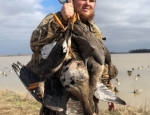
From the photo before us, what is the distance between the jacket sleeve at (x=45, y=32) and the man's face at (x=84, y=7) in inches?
7.4

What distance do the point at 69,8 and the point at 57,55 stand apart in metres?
0.44

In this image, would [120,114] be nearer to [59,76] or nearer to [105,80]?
[105,80]

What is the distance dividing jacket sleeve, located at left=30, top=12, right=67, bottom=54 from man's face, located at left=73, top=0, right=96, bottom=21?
19cm

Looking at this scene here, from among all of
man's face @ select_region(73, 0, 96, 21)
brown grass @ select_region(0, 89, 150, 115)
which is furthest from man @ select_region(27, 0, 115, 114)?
brown grass @ select_region(0, 89, 150, 115)

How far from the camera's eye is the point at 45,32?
113 inches

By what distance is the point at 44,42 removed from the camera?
112 inches

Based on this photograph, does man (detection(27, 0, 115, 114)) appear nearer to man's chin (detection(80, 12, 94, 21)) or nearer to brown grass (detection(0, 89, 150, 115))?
man's chin (detection(80, 12, 94, 21))

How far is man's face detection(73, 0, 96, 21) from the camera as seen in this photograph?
9.50 feet

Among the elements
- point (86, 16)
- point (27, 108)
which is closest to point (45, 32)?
point (86, 16)

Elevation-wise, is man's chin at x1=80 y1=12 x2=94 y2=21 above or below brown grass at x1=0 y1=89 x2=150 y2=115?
above

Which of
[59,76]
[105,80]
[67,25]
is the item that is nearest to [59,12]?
[67,25]

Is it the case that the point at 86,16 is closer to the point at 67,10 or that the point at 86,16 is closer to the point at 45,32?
the point at 67,10

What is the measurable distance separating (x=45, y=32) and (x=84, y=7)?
433 mm

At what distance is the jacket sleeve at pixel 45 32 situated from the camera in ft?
9.25
